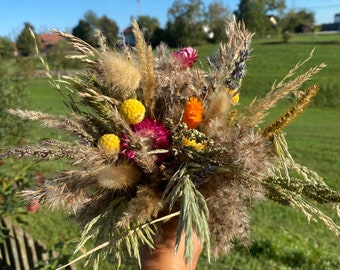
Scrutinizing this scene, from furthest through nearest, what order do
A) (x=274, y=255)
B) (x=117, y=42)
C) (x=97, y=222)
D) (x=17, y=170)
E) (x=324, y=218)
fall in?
1. (x=17, y=170)
2. (x=274, y=255)
3. (x=117, y=42)
4. (x=97, y=222)
5. (x=324, y=218)

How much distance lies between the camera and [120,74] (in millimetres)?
1336

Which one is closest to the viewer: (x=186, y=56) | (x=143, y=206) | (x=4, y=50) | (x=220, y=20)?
(x=143, y=206)

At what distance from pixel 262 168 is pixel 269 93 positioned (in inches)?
9.3

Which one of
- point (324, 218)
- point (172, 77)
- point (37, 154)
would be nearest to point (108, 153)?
point (37, 154)

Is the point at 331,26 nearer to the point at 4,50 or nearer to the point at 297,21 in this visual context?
the point at 297,21

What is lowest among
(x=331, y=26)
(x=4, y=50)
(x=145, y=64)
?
(x=331, y=26)

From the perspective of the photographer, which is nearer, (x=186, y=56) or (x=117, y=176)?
(x=117, y=176)

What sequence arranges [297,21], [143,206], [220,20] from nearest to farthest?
1. [143,206]
2. [220,20]
3. [297,21]

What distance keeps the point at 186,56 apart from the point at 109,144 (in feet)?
1.28

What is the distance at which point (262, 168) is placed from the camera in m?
1.30

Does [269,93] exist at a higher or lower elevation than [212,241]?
higher

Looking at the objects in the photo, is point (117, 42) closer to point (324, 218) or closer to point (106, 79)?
point (106, 79)

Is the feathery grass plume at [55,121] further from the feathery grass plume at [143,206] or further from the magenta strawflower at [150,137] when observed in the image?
the feathery grass plume at [143,206]

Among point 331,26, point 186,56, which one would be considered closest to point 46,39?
point 186,56
